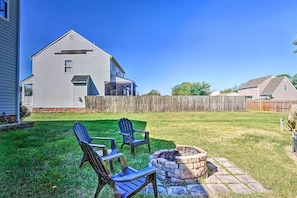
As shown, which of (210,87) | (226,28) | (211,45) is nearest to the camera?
(226,28)

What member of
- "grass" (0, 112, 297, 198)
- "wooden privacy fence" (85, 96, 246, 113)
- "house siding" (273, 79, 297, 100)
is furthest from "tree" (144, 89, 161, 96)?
"grass" (0, 112, 297, 198)

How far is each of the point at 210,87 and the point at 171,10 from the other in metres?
42.2

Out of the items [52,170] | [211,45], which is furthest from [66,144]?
[211,45]

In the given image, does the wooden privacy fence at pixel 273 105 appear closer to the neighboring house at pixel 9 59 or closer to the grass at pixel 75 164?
the grass at pixel 75 164

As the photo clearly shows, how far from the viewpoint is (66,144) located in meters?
6.10

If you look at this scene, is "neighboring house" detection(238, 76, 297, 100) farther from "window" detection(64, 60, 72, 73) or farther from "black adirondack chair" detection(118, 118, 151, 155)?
"black adirondack chair" detection(118, 118, 151, 155)

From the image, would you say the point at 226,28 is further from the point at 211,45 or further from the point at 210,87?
the point at 210,87

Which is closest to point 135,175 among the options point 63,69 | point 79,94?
point 79,94

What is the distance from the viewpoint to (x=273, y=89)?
31047 millimetres

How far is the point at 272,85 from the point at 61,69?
31.3m

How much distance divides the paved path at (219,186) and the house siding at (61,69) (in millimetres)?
17143

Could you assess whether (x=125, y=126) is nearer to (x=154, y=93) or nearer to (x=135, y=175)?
(x=135, y=175)

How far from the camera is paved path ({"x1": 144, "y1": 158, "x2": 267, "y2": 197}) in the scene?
2960 mm

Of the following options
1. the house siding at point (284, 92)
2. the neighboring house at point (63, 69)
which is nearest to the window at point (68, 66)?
the neighboring house at point (63, 69)
